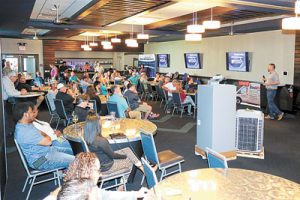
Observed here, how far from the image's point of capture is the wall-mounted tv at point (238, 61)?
11383 millimetres

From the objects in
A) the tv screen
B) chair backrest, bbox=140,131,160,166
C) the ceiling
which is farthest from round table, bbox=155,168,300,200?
the tv screen

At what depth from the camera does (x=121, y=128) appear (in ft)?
14.4

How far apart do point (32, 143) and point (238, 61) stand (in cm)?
968

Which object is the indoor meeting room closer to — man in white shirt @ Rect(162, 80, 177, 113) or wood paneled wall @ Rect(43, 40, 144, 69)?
man in white shirt @ Rect(162, 80, 177, 113)

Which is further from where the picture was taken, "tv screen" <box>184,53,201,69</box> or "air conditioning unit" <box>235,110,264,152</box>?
"tv screen" <box>184,53,201,69</box>

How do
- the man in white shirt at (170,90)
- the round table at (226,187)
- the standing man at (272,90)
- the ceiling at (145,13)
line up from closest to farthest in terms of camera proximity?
1. the round table at (226,187)
2. the ceiling at (145,13)
3. the standing man at (272,90)
4. the man in white shirt at (170,90)

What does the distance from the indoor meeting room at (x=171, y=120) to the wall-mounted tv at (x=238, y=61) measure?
4 centimetres

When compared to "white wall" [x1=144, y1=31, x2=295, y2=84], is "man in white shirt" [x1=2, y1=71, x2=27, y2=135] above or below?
below

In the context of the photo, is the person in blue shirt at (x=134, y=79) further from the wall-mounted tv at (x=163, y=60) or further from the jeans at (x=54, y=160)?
the jeans at (x=54, y=160)

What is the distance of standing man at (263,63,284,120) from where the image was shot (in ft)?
28.9

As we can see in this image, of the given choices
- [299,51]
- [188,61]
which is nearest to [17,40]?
[188,61]

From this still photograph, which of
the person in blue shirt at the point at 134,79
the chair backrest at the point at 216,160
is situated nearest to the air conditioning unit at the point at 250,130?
the chair backrest at the point at 216,160

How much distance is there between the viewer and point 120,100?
6.55m

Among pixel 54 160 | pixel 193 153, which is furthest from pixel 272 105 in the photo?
pixel 54 160
